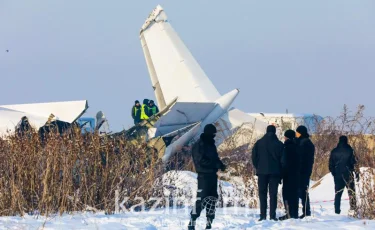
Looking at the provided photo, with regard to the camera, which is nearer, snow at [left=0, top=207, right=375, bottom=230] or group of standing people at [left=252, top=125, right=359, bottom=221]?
snow at [left=0, top=207, right=375, bottom=230]

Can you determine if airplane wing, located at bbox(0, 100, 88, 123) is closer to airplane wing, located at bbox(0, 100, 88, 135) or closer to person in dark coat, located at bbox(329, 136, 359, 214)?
airplane wing, located at bbox(0, 100, 88, 135)

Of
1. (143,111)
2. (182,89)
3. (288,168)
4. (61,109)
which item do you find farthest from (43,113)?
(288,168)

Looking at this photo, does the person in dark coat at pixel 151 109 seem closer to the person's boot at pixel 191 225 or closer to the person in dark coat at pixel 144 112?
the person in dark coat at pixel 144 112

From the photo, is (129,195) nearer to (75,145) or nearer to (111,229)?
(75,145)

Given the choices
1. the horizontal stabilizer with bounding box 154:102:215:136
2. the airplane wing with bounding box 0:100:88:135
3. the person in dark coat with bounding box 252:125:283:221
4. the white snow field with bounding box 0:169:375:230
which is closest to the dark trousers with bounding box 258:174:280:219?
the person in dark coat with bounding box 252:125:283:221

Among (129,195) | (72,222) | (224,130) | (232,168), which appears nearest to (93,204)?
(129,195)

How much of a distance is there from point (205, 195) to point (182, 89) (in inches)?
738

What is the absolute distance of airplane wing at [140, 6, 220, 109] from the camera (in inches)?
1191

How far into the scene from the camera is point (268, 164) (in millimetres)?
12609

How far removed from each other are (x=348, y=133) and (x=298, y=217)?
43.5 ft

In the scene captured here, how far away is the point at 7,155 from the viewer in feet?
45.3

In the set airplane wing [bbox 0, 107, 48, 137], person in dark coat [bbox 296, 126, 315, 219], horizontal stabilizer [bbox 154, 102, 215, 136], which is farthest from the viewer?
horizontal stabilizer [bbox 154, 102, 215, 136]

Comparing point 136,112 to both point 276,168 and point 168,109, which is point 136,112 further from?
point 276,168

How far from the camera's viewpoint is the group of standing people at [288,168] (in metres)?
12.6
